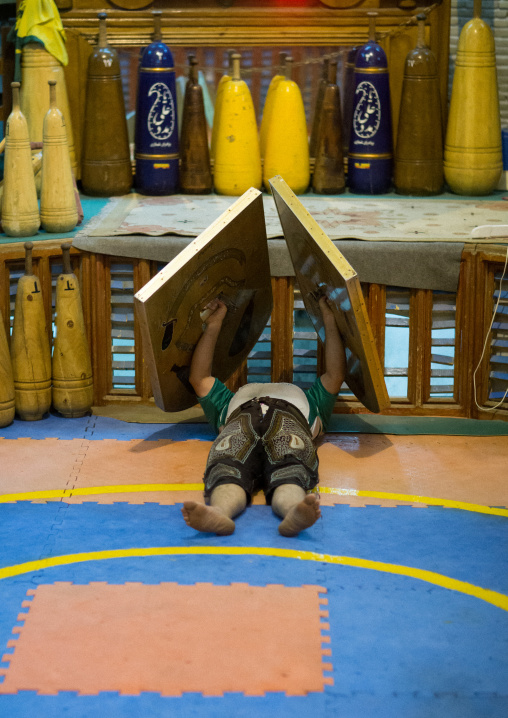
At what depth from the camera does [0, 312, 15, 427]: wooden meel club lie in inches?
155

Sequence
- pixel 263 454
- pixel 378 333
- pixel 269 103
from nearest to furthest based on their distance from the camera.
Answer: pixel 263 454, pixel 378 333, pixel 269 103

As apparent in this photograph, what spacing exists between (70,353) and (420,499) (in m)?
1.51

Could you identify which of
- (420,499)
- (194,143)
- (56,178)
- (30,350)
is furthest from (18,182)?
(420,499)

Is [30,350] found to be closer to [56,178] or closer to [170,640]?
[56,178]

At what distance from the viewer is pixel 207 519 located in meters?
2.99

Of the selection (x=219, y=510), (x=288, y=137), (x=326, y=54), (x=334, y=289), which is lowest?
(x=219, y=510)

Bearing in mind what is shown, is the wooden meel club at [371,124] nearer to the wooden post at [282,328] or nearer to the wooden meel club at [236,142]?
the wooden meel club at [236,142]

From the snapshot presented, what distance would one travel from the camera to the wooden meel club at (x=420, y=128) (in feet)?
15.6

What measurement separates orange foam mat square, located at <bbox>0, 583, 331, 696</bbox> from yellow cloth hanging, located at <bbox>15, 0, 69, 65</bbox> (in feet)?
9.50

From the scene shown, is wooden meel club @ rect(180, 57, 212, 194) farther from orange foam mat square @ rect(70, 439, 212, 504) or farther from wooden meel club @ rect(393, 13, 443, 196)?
orange foam mat square @ rect(70, 439, 212, 504)

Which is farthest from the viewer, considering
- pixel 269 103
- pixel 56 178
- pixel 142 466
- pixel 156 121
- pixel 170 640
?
pixel 269 103

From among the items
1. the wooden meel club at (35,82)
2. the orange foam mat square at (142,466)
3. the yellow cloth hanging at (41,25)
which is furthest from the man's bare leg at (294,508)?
the yellow cloth hanging at (41,25)

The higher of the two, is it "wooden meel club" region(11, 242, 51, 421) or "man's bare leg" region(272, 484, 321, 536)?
"wooden meel club" region(11, 242, 51, 421)

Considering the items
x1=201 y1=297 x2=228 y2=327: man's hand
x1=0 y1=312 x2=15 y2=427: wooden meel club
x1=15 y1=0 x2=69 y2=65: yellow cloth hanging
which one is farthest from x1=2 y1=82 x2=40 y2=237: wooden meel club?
x1=201 y1=297 x2=228 y2=327: man's hand
